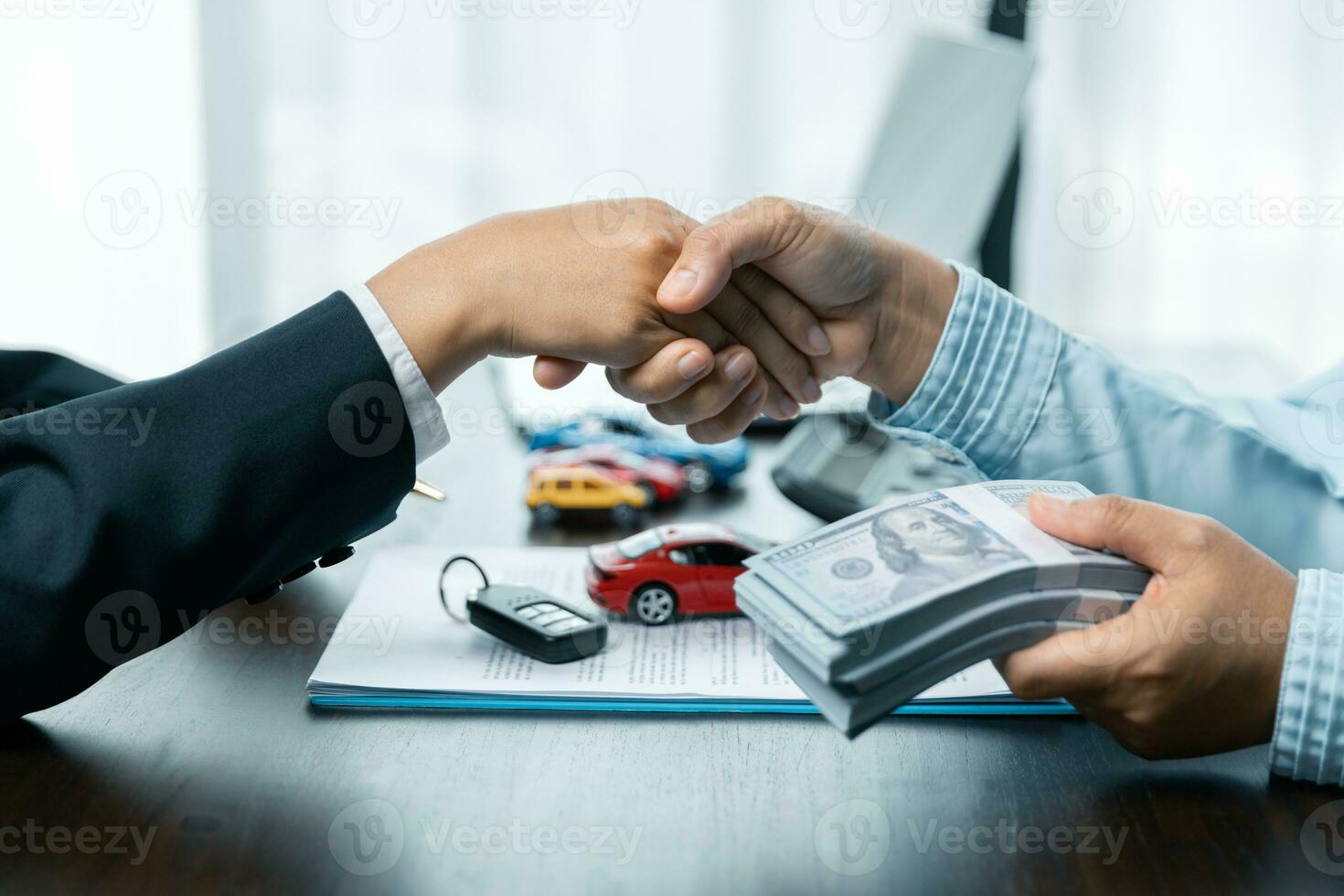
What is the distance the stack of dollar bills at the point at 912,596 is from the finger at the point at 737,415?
0.37 m

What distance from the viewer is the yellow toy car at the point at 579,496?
1062mm

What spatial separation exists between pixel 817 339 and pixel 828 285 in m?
0.06

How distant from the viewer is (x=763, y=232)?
3.01ft

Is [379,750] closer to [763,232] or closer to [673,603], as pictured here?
[673,603]

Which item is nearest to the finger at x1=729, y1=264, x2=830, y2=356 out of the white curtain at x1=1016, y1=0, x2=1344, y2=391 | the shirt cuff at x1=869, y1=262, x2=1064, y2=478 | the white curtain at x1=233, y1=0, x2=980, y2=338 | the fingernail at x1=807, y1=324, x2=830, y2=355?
the fingernail at x1=807, y1=324, x2=830, y2=355

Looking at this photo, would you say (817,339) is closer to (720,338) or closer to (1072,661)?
(720,338)

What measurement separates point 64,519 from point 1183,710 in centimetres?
61

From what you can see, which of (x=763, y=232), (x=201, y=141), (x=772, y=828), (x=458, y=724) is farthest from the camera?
(x=201, y=141)

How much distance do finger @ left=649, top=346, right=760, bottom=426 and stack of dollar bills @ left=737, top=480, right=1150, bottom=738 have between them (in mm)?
334

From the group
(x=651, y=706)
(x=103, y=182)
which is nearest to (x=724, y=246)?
(x=651, y=706)

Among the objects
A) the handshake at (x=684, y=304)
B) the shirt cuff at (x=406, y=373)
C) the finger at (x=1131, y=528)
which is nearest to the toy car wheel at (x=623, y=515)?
the handshake at (x=684, y=304)

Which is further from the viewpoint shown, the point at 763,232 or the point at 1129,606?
the point at 763,232

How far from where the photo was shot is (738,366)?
0.99 m

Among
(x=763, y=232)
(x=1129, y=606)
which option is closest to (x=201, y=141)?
(x=763, y=232)
